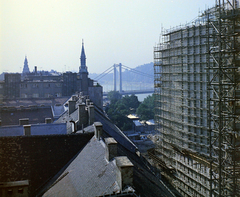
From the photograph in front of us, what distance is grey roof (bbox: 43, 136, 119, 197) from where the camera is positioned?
28.1 feet

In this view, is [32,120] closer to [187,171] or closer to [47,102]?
[47,102]

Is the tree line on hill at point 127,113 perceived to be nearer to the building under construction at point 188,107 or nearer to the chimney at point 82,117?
the building under construction at point 188,107

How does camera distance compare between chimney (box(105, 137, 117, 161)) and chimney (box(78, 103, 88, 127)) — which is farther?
chimney (box(78, 103, 88, 127))

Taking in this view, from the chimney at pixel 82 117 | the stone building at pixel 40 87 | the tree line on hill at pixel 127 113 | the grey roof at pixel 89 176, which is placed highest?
the stone building at pixel 40 87

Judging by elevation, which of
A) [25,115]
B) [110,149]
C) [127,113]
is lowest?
[127,113]

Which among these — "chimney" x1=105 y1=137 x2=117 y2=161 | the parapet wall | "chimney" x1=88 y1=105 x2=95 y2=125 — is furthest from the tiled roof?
"chimney" x1=105 y1=137 x2=117 y2=161

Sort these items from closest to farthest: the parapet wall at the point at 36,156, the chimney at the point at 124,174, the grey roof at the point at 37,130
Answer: the chimney at the point at 124,174, the parapet wall at the point at 36,156, the grey roof at the point at 37,130

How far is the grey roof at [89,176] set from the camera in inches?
337

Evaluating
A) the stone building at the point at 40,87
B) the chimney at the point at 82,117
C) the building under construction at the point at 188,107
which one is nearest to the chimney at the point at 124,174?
the chimney at the point at 82,117

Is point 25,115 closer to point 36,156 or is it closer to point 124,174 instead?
point 36,156

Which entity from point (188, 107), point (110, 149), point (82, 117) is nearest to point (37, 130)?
point (82, 117)

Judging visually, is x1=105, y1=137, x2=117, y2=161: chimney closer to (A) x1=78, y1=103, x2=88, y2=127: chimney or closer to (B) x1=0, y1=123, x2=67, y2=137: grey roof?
(A) x1=78, y1=103, x2=88, y2=127: chimney

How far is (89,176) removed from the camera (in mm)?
9656

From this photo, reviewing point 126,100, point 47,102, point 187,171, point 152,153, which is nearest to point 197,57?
point 187,171
